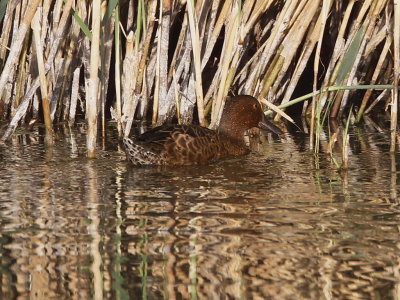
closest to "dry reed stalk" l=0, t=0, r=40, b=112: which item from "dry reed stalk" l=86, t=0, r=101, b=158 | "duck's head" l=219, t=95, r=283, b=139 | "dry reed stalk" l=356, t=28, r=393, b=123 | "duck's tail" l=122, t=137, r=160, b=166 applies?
"dry reed stalk" l=86, t=0, r=101, b=158

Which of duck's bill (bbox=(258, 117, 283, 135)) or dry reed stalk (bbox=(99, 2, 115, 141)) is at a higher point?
dry reed stalk (bbox=(99, 2, 115, 141))

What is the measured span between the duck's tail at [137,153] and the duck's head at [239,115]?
112cm

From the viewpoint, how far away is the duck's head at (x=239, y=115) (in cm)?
761

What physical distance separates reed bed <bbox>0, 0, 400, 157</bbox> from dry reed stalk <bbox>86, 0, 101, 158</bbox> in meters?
0.19

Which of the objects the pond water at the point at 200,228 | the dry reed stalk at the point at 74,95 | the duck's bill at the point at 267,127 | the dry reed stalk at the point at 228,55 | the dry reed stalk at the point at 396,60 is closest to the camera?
the pond water at the point at 200,228

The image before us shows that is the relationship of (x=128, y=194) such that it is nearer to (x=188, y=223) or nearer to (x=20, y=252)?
(x=188, y=223)

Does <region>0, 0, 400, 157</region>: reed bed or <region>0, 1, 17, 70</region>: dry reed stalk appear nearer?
<region>0, 0, 400, 157</region>: reed bed

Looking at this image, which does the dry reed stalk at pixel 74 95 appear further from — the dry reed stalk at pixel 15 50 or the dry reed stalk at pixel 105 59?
the dry reed stalk at pixel 15 50

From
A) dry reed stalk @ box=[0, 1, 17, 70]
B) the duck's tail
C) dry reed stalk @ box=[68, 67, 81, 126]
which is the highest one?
dry reed stalk @ box=[0, 1, 17, 70]

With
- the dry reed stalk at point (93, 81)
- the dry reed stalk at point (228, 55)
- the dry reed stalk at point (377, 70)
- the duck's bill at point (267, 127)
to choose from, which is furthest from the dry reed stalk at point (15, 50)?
the dry reed stalk at point (377, 70)

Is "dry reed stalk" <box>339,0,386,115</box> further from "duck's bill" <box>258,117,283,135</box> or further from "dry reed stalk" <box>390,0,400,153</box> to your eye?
"dry reed stalk" <box>390,0,400,153</box>

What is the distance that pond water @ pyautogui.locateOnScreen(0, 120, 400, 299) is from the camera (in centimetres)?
386

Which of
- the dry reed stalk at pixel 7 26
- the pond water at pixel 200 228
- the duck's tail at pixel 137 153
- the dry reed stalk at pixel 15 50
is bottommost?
the pond water at pixel 200 228

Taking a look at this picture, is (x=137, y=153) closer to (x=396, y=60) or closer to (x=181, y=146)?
(x=181, y=146)
